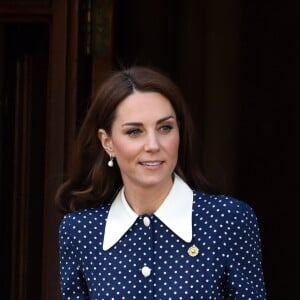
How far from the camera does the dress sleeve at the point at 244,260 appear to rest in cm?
231

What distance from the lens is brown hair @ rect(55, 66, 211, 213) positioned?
7.84 feet

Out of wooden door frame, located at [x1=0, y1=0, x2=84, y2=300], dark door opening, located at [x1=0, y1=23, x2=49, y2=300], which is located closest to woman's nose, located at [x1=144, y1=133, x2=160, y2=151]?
wooden door frame, located at [x1=0, y1=0, x2=84, y2=300]

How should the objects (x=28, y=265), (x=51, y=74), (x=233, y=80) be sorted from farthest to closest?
1. (x=233, y=80)
2. (x=28, y=265)
3. (x=51, y=74)

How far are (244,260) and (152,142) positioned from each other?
0.34 meters

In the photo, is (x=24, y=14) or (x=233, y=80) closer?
Result: (x=24, y=14)

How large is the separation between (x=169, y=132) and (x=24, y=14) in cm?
117

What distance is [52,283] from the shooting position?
3377 millimetres

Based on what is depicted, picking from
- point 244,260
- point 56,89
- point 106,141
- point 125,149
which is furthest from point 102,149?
point 56,89

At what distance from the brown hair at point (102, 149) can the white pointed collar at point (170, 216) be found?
63 millimetres

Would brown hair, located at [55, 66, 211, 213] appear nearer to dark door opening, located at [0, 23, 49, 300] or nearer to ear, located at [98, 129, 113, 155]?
ear, located at [98, 129, 113, 155]

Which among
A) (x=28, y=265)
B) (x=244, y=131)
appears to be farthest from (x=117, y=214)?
(x=244, y=131)

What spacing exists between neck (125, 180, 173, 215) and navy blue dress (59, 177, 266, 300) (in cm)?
2

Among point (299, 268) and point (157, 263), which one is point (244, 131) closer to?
point (299, 268)

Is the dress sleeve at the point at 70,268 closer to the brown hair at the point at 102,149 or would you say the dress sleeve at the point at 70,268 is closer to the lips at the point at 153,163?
the brown hair at the point at 102,149
